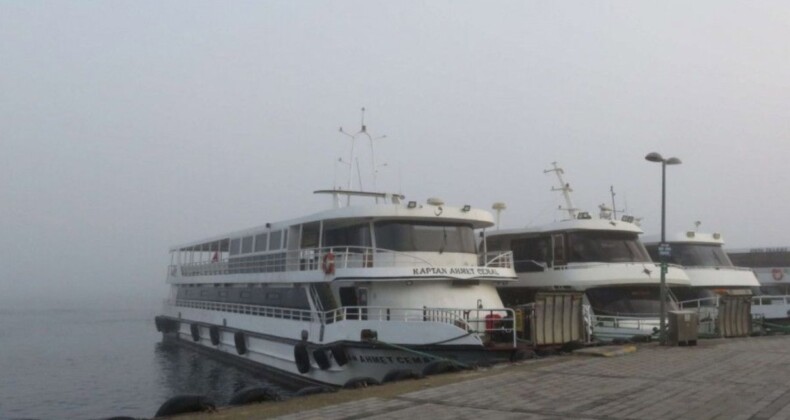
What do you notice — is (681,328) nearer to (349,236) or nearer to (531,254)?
(531,254)

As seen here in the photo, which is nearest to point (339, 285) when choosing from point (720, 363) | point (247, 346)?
point (247, 346)

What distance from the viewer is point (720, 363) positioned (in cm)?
1319

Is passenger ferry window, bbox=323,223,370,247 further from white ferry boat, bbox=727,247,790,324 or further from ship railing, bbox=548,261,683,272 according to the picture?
white ferry boat, bbox=727,247,790,324

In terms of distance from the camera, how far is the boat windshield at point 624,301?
21366 mm

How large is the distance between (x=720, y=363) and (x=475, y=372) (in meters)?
4.59

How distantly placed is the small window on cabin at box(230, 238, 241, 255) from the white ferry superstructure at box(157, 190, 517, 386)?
9.03 ft

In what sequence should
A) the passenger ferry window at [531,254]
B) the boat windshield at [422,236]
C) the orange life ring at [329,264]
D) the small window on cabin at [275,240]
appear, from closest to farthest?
the orange life ring at [329,264], the boat windshield at [422,236], the small window on cabin at [275,240], the passenger ferry window at [531,254]

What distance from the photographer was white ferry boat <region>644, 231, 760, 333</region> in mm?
25828

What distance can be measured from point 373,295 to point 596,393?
9.30 m

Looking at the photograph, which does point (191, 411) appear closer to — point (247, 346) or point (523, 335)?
point (523, 335)

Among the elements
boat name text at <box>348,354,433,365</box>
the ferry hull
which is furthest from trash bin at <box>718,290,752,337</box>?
boat name text at <box>348,354,433,365</box>

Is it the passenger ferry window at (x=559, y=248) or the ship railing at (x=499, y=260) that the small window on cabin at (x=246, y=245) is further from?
the passenger ferry window at (x=559, y=248)

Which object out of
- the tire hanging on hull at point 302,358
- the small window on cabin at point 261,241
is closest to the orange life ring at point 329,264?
the tire hanging on hull at point 302,358

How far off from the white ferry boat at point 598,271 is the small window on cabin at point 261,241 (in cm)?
812
